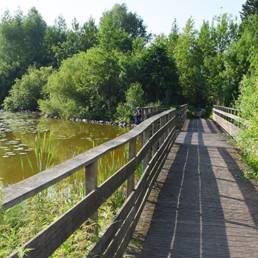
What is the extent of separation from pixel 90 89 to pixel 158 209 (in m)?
35.8

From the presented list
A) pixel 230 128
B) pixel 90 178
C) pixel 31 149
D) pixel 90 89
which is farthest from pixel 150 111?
pixel 90 89

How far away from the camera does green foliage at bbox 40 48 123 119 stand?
41.2m

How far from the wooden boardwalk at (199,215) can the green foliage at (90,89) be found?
3075 cm

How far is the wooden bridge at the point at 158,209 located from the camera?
270 centimetres

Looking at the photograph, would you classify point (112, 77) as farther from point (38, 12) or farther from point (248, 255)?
point (38, 12)

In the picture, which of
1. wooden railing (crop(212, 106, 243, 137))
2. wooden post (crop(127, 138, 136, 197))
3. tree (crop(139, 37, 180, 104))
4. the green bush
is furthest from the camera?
tree (crop(139, 37, 180, 104))

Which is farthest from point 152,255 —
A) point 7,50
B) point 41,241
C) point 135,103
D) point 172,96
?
point 7,50

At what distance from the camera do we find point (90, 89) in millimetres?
41844

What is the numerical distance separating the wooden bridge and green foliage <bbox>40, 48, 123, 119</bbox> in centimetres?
3147

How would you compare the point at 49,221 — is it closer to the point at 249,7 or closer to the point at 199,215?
the point at 199,215

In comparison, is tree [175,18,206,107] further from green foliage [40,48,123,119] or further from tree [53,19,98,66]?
tree [53,19,98,66]

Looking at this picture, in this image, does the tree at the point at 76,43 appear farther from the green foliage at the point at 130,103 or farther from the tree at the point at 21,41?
the green foliage at the point at 130,103

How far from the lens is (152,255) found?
4777 millimetres

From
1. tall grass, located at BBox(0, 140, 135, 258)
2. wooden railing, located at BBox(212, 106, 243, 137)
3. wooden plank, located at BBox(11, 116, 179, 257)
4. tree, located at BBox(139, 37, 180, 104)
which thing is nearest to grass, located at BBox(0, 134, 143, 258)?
tall grass, located at BBox(0, 140, 135, 258)
